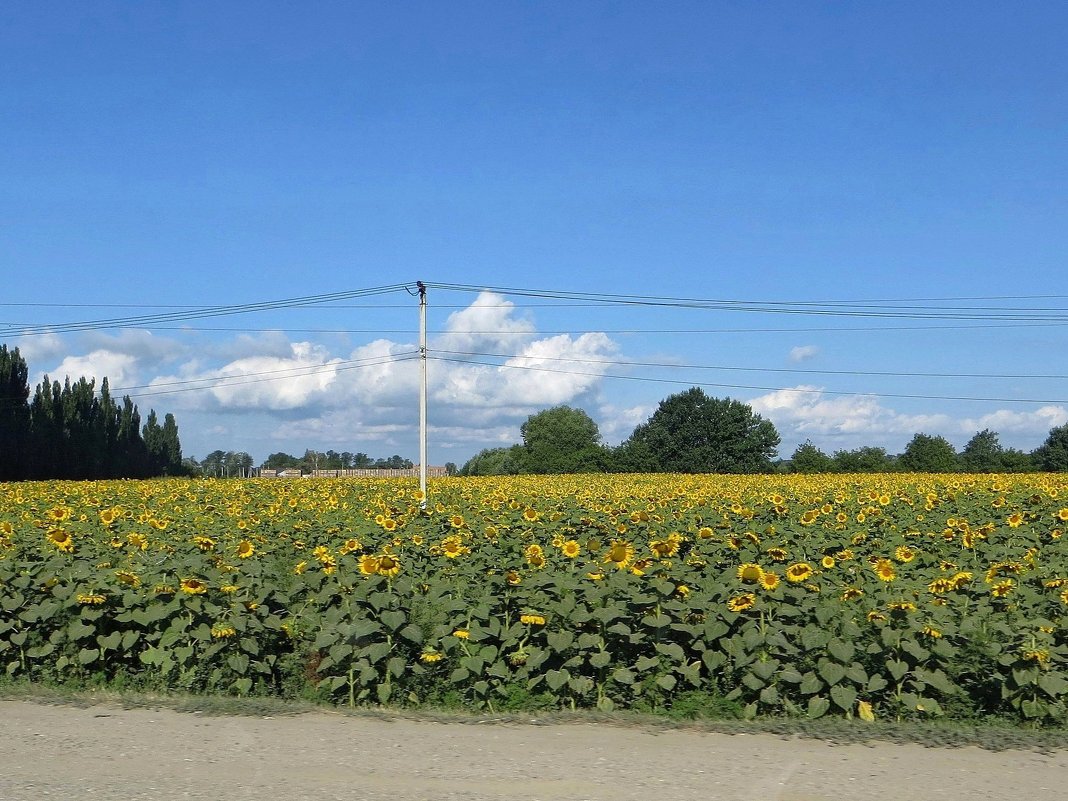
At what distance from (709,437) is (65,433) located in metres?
50.3

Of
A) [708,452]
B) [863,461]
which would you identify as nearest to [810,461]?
[863,461]

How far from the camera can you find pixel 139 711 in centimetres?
798

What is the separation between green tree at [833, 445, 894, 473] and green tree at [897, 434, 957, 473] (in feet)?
4.32

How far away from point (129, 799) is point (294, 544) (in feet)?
18.2

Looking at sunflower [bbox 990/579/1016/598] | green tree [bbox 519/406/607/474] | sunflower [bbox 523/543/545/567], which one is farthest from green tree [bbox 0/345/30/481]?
sunflower [bbox 990/579/1016/598]

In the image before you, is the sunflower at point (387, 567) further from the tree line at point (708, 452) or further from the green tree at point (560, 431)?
the green tree at point (560, 431)

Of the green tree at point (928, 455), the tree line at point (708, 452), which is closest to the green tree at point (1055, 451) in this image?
the tree line at point (708, 452)

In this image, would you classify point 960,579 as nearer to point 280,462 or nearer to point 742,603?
point 742,603

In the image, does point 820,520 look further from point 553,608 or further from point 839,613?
point 553,608

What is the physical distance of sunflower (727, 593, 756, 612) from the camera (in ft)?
26.2

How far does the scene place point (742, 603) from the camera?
8.03m

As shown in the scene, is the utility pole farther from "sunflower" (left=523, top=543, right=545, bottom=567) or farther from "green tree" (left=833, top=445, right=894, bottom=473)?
"green tree" (left=833, top=445, right=894, bottom=473)

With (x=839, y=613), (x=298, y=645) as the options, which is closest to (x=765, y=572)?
(x=839, y=613)

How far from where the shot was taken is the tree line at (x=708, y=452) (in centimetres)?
6831
